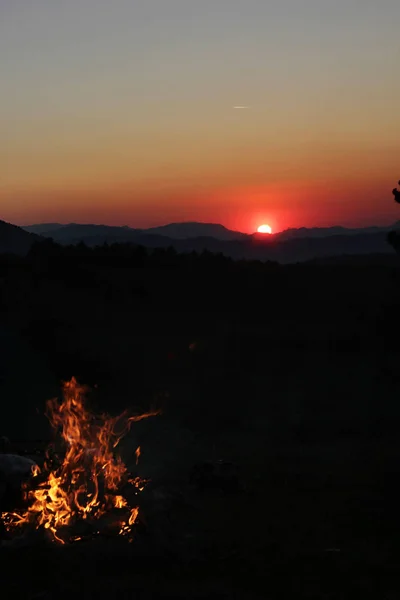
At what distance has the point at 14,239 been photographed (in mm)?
102625

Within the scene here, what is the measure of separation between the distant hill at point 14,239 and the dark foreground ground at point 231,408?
62.0 m

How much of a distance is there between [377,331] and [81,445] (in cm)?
1767

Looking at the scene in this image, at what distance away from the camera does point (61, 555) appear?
9.69 m

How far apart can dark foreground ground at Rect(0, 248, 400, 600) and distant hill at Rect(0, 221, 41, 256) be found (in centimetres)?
6199

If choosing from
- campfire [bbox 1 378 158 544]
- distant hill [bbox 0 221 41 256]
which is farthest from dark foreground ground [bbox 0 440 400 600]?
distant hill [bbox 0 221 41 256]

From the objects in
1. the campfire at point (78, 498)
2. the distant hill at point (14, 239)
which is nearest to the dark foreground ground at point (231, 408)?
the campfire at point (78, 498)

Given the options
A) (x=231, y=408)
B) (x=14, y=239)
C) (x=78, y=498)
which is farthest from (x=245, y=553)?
(x=14, y=239)

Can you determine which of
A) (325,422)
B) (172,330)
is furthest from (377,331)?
(325,422)

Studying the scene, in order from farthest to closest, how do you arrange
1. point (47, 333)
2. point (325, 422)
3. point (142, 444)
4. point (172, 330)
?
1. point (172, 330)
2. point (47, 333)
3. point (325, 422)
4. point (142, 444)

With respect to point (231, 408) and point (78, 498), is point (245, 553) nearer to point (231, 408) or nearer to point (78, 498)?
point (78, 498)

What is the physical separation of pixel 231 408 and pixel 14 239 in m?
88.9

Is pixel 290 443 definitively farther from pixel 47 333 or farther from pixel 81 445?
pixel 47 333

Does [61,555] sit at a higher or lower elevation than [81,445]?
lower

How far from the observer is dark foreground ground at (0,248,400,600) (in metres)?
9.18
